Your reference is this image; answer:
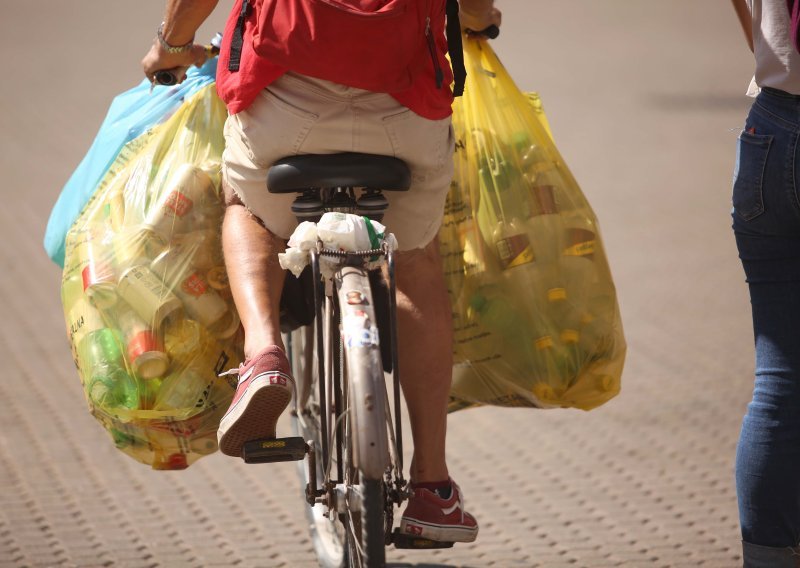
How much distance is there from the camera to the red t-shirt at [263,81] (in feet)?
8.96

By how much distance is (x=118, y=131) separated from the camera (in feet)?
12.0

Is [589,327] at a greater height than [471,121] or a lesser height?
lesser

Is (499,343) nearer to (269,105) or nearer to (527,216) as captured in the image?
(527,216)

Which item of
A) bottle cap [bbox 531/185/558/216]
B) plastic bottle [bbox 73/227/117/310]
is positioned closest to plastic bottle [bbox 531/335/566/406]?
bottle cap [bbox 531/185/558/216]

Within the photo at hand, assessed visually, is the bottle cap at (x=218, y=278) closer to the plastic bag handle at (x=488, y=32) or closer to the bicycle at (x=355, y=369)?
the bicycle at (x=355, y=369)

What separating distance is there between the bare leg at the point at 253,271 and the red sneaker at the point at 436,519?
58 centimetres

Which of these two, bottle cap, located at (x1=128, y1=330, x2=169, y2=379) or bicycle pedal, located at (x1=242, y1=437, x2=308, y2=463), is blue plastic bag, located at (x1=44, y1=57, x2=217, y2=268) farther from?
bicycle pedal, located at (x1=242, y1=437, x2=308, y2=463)

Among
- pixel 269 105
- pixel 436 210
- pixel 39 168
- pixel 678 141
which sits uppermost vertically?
pixel 269 105

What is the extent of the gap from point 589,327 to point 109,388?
1.39 m

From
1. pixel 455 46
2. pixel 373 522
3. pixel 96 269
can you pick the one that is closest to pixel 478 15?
pixel 455 46

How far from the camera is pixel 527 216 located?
3498 mm

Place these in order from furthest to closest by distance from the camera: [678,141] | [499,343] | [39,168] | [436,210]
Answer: [678,141], [39,168], [499,343], [436,210]

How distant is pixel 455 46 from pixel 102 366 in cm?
124

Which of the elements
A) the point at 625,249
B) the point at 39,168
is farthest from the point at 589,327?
the point at 39,168
